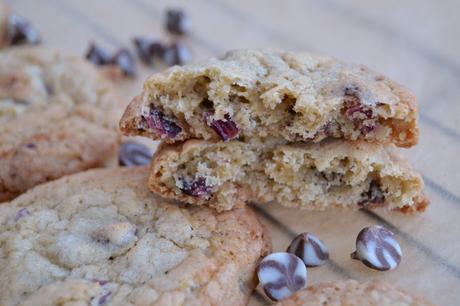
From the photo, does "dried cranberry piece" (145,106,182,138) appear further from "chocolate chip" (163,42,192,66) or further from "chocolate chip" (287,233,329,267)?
"chocolate chip" (163,42,192,66)

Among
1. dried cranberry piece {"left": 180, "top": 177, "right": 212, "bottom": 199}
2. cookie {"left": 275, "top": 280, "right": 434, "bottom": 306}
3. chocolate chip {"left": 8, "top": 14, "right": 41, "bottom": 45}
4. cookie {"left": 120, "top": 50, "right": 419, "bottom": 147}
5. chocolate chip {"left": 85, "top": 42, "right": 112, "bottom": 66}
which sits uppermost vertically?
cookie {"left": 120, "top": 50, "right": 419, "bottom": 147}

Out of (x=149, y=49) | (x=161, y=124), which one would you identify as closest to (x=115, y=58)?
(x=149, y=49)

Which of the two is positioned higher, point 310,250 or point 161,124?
point 161,124

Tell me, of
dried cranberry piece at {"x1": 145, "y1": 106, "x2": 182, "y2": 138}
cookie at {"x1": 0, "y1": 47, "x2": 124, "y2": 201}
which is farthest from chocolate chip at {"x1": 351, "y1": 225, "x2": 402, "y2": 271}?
cookie at {"x1": 0, "y1": 47, "x2": 124, "y2": 201}

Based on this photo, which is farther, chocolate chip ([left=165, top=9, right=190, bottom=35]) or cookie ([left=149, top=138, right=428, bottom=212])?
chocolate chip ([left=165, top=9, right=190, bottom=35])

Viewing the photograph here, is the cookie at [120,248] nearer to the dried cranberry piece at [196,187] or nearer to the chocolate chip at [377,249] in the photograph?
the dried cranberry piece at [196,187]

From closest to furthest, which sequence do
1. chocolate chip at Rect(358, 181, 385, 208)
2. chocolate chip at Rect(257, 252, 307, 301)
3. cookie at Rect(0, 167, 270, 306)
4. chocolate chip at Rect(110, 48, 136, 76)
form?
cookie at Rect(0, 167, 270, 306) < chocolate chip at Rect(257, 252, 307, 301) < chocolate chip at Rect(358, 181, 385, 208) < chocolate chip at Rect(110, 48, 136, 76)

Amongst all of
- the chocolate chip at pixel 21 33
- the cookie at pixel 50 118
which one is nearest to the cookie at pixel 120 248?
the cookie at pixel 50 118

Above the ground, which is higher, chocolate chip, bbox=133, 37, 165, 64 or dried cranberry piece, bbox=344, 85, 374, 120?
dried cranberry piece, bbox=344, 85, 374, 120

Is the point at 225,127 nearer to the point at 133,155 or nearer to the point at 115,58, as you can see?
the point at 133,155
